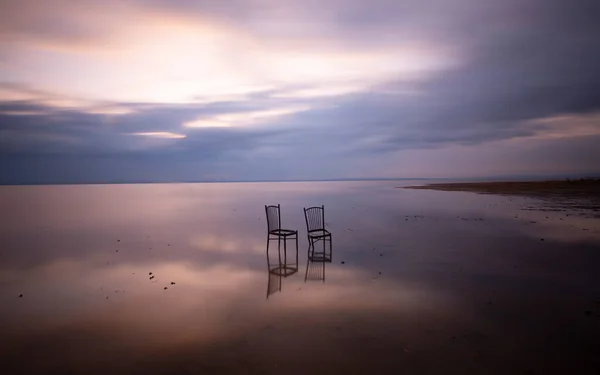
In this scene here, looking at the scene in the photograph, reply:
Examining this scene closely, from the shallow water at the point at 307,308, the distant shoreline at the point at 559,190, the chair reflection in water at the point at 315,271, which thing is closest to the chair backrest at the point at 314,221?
the shallow water at the point at 307,308

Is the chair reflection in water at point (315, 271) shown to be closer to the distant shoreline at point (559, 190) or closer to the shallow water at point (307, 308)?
the shallow water at point (307, 308)

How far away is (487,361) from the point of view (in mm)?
3621

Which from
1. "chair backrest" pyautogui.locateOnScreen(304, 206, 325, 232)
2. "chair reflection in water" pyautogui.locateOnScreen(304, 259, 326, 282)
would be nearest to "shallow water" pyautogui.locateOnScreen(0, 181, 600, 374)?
"chair reflection in water" pyautogui.locateOnScreen(304, 259, 326, 282)

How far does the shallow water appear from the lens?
12.3 feet

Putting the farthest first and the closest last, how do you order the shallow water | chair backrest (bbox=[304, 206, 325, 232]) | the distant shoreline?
the distant shoreline, chair backrest (bbox=[304, 206, 325, 232]), the shallow water

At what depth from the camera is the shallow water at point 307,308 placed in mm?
3742

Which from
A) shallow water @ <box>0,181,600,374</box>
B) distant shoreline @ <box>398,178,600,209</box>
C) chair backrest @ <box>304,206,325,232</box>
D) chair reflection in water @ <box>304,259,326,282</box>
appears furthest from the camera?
distant shoreline @ <box>398,178,600,209</box>

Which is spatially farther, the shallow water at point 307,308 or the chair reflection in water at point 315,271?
the chair reflection in water at point 315,271

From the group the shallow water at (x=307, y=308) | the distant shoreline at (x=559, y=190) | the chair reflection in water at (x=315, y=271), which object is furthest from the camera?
the distant shoreline at (x=559, y=190)

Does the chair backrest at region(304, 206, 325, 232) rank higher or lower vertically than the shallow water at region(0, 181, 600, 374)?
higher

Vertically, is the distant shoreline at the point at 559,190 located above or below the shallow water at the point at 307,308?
above

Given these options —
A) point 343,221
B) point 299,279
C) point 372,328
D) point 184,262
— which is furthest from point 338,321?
point 343,221

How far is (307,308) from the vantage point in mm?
5238

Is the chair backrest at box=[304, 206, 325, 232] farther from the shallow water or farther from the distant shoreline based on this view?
the distant shoreline
